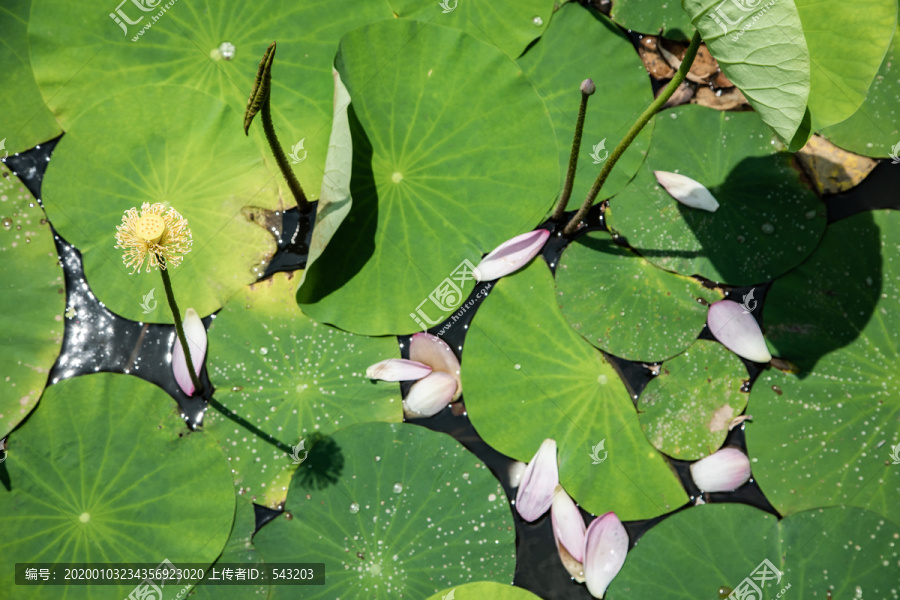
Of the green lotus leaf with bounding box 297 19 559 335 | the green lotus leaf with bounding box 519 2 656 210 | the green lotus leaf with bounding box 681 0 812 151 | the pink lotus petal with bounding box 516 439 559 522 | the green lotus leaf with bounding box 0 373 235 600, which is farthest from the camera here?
the green lotus leaf with bounding box 519 2 656 210

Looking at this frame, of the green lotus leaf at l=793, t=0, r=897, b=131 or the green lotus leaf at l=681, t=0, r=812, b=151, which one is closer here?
the green lotus leaf at l=681, t=0, r=812, b=151

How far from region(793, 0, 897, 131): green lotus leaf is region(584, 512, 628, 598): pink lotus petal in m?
1.87

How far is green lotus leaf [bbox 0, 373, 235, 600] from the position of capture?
2.59m

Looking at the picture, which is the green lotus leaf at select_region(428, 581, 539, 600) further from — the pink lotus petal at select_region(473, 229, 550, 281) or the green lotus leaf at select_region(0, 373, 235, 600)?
the pink lotus petal at select_region(473, 229, 550, 281)

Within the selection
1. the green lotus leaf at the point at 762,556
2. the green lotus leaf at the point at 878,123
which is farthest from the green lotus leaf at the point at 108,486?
the green lotus leaf at the point at 878,123

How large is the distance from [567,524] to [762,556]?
857 mm

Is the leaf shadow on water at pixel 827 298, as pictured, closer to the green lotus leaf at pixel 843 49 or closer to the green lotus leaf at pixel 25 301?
the green lotus leaf at pixel 843 49

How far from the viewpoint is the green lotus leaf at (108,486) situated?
2.59m

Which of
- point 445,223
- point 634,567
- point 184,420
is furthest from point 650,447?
point 184,420

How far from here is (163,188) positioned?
279 cm

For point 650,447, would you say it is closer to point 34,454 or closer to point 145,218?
point 145,218

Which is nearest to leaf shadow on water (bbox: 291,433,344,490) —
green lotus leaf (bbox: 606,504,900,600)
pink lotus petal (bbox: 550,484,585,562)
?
pink lotus petal (bbox: 550,484,585,562)

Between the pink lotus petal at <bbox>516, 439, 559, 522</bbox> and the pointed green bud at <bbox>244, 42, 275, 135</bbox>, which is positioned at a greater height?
the pointed green bud at <bbox>244, 42, 275, 135</bbox>

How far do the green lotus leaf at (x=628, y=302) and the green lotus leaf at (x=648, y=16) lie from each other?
3.62 feet
